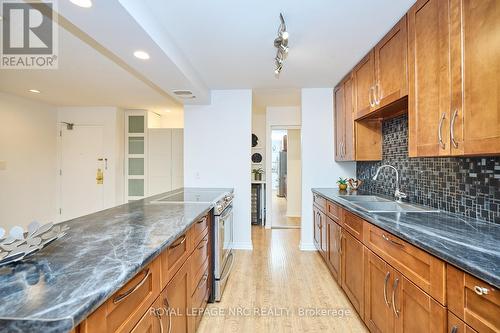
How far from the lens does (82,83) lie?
3354 millimetres

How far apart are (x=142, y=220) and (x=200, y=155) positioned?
2164mm

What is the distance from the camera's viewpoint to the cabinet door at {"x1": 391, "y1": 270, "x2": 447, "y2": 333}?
3.33 feet

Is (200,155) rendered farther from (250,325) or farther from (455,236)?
(455,236)

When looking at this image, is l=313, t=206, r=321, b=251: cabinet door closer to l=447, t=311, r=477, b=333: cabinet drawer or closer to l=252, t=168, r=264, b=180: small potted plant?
l=252, t=168, r=264, b=180: small potted plant

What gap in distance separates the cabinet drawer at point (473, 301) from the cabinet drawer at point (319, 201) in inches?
73.9

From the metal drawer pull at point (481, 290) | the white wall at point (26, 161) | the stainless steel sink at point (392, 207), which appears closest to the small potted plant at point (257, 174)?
the stainless steel sink at point (392, 207)

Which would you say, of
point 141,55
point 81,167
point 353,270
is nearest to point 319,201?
point 353,270

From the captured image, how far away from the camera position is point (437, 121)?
4.66 ft

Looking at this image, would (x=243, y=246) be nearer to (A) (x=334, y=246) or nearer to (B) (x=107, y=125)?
(A) (x=334, y=246)

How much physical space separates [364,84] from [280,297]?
2.30m

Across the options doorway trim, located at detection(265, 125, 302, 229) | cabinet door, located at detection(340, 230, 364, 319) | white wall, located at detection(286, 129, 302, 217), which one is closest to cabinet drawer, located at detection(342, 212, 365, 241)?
cabinet door, located at detection(340, 230, 364, 319)

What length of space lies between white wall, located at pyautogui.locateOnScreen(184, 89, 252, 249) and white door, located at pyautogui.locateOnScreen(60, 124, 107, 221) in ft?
7.74

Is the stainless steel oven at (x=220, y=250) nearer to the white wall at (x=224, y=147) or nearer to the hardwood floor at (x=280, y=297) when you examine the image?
the hardwood floor at (x=280, y=297)

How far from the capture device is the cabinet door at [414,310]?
1.01m
